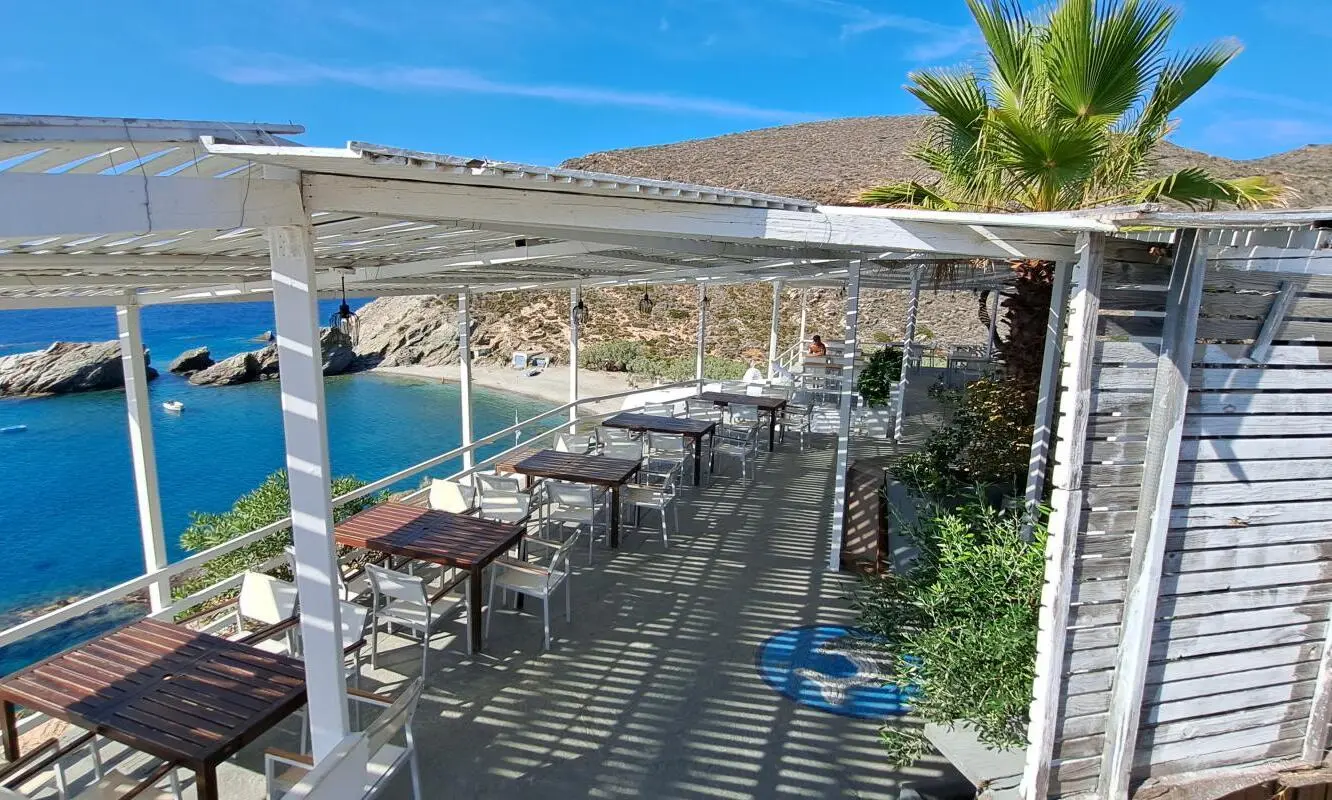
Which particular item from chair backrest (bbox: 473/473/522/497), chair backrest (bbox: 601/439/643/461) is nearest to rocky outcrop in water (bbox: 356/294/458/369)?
chair backrest (bbox: 601/439/643/461)

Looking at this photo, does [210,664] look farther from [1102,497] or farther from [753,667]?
[1102,497]

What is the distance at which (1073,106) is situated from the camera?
423 centimetres

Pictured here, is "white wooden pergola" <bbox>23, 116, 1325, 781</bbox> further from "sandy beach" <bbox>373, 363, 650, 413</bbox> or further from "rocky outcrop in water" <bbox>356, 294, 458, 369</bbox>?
"rocky outcrop in water" <bbox>356, 294, 458, 369</bbox>

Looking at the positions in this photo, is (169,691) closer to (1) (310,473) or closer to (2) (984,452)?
(1) (310,473)

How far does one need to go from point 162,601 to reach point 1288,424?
6.56 m

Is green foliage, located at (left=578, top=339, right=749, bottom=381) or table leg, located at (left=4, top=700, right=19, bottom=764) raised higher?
table leg, located at (left=4, top=700, right=19, bottom=764)

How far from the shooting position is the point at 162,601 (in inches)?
187

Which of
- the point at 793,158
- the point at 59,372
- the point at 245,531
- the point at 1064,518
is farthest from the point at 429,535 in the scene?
the point at 59,372

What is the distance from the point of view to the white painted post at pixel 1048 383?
4.62m

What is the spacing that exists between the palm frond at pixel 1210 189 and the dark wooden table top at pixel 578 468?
470cm

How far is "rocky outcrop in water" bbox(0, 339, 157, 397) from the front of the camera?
3528cm

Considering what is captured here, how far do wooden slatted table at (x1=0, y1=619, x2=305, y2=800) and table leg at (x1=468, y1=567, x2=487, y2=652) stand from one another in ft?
4.41

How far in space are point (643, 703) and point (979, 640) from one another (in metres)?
2.09

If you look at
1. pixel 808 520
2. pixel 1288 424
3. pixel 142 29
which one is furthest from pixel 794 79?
pixel 1288 424
